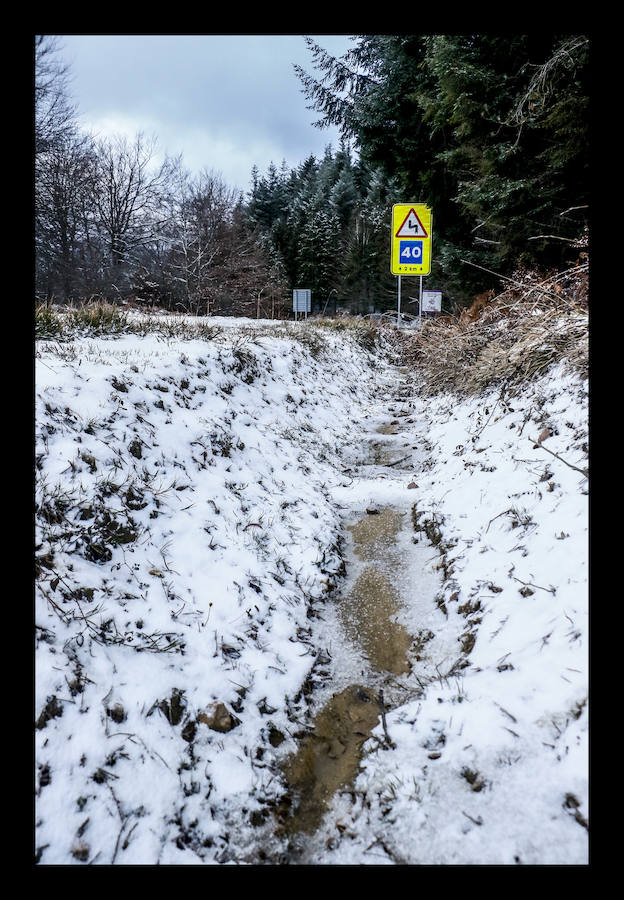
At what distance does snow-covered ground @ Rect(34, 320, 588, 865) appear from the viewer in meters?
1.81

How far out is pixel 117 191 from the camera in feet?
95.9

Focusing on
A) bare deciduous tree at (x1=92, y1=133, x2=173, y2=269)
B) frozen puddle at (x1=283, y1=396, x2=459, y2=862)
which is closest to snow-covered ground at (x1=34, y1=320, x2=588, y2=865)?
frozen puddle at (x1=283, y1=396, x2=459, y2=862)

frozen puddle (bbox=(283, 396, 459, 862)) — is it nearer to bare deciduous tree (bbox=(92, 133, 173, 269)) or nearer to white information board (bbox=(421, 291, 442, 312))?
white information board (bbox=(421, 291, 442, 312))

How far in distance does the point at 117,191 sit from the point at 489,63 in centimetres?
2912

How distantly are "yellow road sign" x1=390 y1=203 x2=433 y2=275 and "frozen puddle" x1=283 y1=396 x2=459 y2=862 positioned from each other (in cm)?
977

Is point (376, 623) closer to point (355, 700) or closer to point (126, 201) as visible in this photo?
point (355, 700)

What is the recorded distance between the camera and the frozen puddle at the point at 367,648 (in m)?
2.21

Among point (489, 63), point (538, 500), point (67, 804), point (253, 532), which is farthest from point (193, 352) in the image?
point (489, 63)

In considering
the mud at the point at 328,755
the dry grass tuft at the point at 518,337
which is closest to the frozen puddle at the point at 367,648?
the mud at the point at 328,755

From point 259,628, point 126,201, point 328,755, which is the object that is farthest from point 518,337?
point 126,201

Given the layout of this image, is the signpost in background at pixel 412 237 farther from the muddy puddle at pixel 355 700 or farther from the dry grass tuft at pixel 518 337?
the muddy puddle at pixel 355 700

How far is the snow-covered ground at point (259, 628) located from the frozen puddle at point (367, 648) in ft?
0.16

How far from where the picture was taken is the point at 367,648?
3072 millimetres
